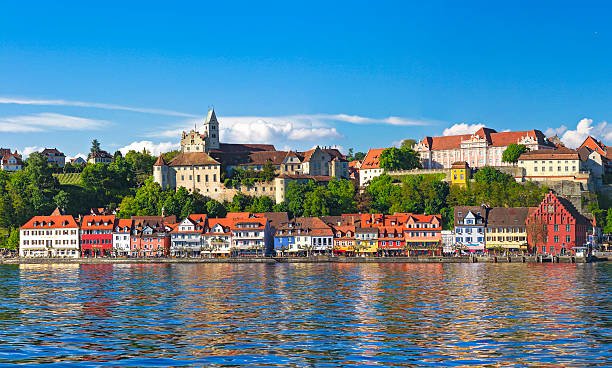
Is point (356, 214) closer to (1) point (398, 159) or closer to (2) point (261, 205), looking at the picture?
(2) point (261, 205)

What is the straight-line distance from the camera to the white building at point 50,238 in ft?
398

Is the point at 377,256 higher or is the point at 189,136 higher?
the point at 189,136

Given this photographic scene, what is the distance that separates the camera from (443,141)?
153250mm

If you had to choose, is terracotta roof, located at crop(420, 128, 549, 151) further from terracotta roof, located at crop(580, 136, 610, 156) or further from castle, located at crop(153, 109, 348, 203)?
castle, located at crop(153, 109, 348, 203)

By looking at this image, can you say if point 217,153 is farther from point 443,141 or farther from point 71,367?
point 71,367

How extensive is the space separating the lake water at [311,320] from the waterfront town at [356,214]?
112 ft

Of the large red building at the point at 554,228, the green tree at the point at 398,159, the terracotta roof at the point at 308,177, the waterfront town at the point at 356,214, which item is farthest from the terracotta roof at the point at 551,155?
the terracotta roof at the point at 308,177

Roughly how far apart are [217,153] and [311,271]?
64.3m

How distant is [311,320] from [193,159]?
3926 inches

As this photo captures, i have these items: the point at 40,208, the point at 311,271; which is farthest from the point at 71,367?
the point at 40,208

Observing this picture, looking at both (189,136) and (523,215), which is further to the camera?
(189,136)

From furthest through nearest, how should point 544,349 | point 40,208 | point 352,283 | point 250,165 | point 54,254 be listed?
1. point 250,165
2. point 40,208
3. point 54,254
4. point 352,283
5. point 544,349

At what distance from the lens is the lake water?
34.6 metres

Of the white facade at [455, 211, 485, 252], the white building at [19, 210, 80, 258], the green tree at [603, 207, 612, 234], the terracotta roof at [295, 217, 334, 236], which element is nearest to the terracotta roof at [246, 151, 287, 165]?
the terracotta roof at [295, 217, 334, 236]
